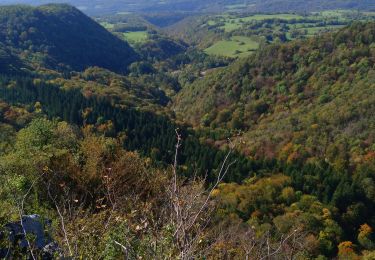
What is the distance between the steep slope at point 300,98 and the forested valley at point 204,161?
17.1 inches

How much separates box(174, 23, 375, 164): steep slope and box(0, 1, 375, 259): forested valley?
435 millimetres

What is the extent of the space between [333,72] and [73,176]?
340 feet

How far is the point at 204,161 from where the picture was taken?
73.6 metres

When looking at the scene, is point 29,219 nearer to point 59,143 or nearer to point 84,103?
point 59,143

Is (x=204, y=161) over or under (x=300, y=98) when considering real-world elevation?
over

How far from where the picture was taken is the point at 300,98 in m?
119

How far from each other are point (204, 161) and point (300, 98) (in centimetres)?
5499

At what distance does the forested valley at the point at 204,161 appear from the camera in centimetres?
1346

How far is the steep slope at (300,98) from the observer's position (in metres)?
89.4

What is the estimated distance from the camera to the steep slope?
89.4m

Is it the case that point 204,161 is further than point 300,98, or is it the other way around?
point 300,98

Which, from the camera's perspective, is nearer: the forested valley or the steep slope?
the forested valley

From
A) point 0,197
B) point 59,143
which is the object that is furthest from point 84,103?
point 0,197

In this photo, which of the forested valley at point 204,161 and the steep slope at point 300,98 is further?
the steep slope at point 300,98
